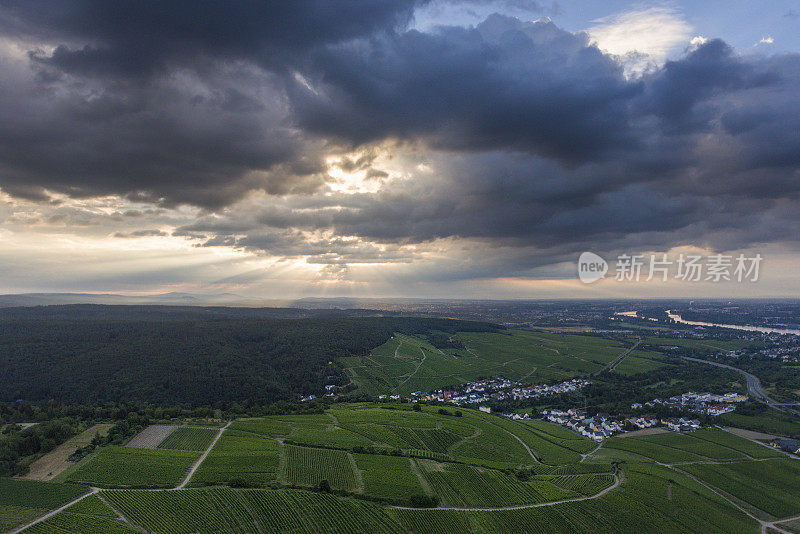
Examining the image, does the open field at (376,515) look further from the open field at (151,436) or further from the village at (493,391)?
the village at (493,391)

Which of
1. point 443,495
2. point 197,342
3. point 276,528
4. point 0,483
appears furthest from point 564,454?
point 197,342

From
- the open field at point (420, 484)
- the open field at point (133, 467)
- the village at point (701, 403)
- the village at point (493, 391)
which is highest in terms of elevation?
the open field at point (133, 467)

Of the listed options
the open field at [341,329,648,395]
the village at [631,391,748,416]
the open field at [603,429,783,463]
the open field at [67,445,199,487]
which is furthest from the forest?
the village at [631,391,748,416]

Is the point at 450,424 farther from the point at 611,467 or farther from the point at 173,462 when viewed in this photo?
the point at 173,462

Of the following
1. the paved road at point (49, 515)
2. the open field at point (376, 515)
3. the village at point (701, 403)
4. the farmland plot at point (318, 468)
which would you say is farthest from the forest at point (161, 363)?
the village at point (701, 403)

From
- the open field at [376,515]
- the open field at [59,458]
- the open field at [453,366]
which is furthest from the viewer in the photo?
the open field at [453,366]

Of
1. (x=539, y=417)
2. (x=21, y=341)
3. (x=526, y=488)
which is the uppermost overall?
(x=21, y=341)

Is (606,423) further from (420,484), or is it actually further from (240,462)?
(240,462)

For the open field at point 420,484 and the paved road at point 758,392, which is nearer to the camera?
the open field at point 420,484

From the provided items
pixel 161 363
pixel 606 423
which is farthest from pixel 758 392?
pixel 161 363
